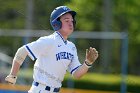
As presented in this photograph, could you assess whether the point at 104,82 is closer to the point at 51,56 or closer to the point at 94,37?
the point at 94,37

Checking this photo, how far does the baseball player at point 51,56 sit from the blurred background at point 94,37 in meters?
8.00

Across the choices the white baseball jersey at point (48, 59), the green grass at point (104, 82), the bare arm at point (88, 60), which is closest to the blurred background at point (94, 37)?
the green grass at point (104, 82)

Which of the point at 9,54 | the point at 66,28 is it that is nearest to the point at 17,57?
the point at 66,28

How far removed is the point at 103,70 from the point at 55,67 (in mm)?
14571

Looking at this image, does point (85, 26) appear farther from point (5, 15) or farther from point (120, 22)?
point (5, 15)

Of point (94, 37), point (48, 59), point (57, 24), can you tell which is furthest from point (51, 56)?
point (94, 37)

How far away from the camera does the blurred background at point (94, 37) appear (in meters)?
17.8

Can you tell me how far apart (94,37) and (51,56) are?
42.9 ft

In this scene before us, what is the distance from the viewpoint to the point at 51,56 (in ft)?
19.6

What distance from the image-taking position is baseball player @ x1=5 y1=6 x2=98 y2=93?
5.93 meters

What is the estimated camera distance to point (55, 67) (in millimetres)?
5973

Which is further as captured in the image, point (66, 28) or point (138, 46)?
point (138, 46)

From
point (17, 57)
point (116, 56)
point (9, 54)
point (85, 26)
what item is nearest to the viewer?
point (17, 57)

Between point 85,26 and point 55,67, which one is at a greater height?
point 85,26
